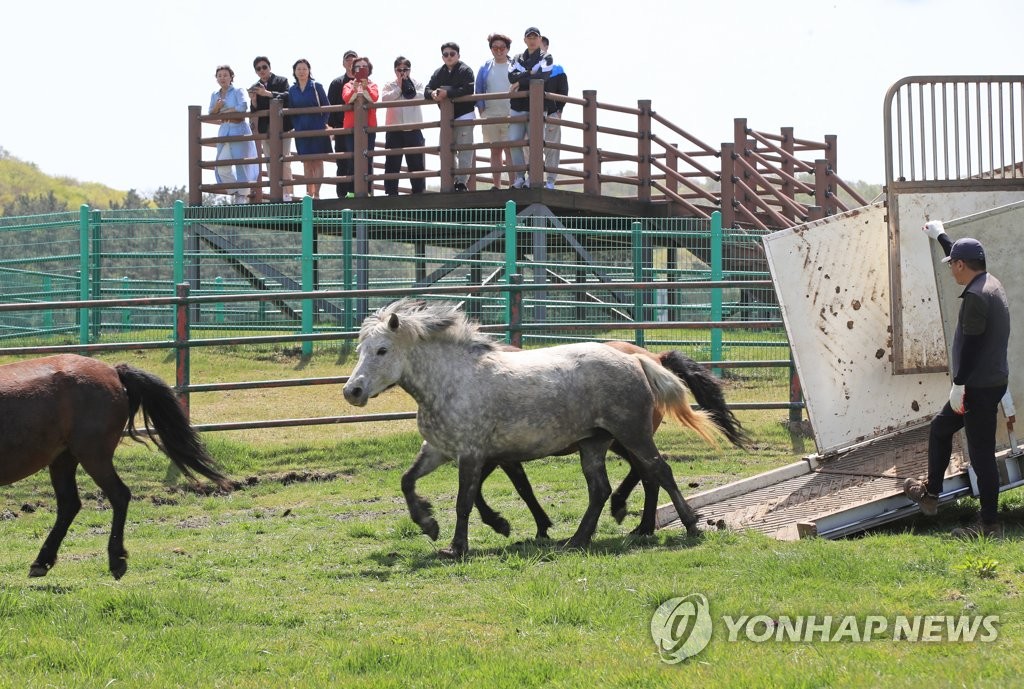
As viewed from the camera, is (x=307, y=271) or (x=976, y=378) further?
(x=307, y=271)

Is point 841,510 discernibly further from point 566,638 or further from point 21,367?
point 21,367

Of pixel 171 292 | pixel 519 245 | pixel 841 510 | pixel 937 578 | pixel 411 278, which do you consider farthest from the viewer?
pixel 171 292

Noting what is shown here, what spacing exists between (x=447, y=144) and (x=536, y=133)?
146 centimetres

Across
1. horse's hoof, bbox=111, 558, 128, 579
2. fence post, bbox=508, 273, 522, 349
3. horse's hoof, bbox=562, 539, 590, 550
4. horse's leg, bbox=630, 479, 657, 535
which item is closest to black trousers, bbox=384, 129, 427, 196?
fence post, bbox=508, 273, 522, 349

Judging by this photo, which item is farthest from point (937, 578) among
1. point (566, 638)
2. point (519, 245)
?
point (519, 245)

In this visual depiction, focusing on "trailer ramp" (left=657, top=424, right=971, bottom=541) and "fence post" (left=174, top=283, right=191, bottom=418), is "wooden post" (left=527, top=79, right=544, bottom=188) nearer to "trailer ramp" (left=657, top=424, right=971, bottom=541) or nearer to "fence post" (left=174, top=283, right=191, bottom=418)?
"fence post" (left=174, top=283, right=191, bottom=418)

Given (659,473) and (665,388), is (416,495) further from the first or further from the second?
(665,388)

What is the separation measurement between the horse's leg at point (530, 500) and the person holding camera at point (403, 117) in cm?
1004

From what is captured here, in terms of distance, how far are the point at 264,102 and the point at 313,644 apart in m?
14.8

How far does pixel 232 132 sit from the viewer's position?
800 inches

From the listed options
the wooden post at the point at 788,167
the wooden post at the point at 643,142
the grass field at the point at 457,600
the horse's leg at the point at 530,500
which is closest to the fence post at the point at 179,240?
the wooden post at the point at 643,142

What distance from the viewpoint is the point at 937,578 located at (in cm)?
650

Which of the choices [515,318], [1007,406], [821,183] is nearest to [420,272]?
[821,183]

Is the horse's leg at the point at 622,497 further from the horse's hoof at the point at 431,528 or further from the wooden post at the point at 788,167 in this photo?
the wooden post at the point at 788,167
